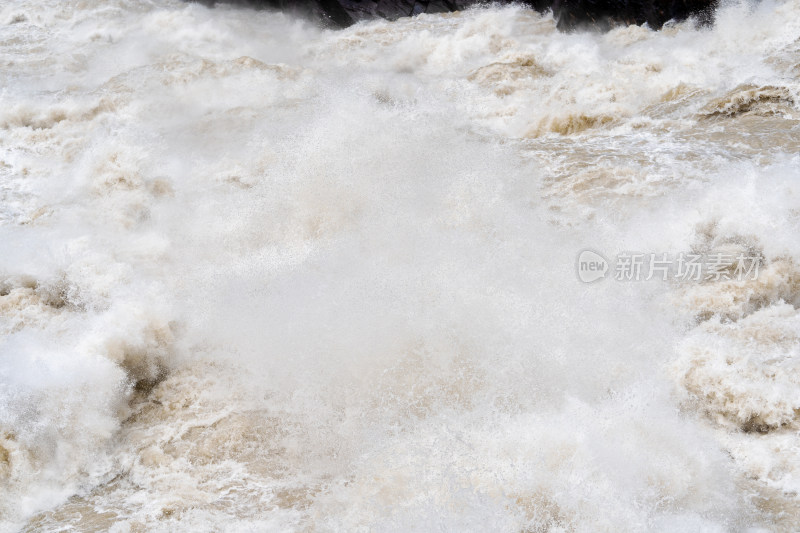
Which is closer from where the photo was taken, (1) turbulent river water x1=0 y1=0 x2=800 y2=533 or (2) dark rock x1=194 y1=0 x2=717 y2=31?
(1) turbulent river water x1=0 y1=0 x2=800 y2=533

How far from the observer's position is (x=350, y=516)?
132 inches

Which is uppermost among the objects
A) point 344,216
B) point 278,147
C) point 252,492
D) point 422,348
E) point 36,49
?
point 36,49

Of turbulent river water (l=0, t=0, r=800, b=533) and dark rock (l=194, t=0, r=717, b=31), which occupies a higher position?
dark rock (l=194, t=0, r=717, b=31)

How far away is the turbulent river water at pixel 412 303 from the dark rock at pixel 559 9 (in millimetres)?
800

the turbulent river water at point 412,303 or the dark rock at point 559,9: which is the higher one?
the dark rock at point 559,9

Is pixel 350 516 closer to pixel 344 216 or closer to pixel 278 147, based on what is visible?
pixel 344 216

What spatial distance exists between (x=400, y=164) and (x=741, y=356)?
3781 millimetres

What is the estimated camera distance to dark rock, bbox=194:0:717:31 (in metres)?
9.23

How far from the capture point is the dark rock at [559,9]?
30.3ft

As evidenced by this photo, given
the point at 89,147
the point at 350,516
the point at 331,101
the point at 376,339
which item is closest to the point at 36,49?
the point at 89,147

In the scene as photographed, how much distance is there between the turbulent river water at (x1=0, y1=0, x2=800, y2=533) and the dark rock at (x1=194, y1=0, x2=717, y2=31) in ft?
2.62

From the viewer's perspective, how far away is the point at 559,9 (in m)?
10.4

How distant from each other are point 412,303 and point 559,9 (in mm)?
7718

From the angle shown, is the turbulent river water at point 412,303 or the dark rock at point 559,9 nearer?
the turbulent river water at point 412,303
